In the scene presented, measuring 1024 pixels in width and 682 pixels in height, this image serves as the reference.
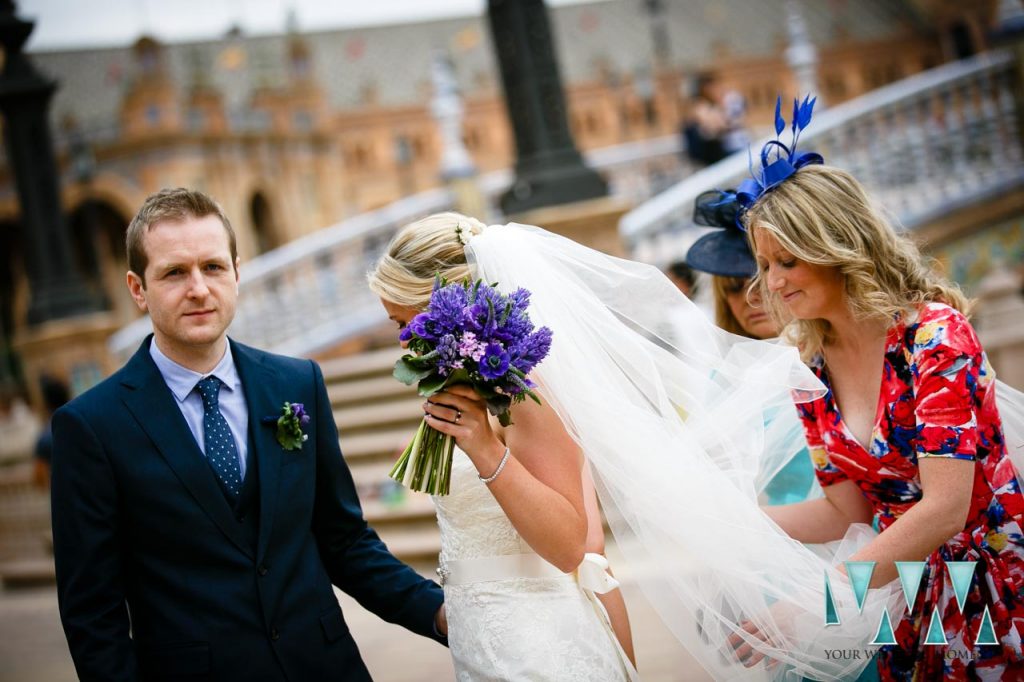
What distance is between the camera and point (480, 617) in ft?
8.40

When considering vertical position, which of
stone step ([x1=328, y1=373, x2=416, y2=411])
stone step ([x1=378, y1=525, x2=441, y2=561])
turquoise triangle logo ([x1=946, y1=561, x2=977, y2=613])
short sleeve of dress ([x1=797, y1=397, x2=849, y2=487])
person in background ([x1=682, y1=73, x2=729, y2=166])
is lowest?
stone step ([x1=378, y1=525, x2=441, y2=561])

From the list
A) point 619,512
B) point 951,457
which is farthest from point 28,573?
point 951,457

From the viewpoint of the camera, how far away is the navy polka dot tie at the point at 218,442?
8.32 ft

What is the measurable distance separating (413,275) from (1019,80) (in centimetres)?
1129

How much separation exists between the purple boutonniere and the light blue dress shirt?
9 cm

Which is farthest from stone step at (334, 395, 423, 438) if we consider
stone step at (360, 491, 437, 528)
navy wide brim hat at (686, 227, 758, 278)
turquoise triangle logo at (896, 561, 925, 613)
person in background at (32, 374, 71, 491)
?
turquoise triangle logo at (896, 561, 925, 613)

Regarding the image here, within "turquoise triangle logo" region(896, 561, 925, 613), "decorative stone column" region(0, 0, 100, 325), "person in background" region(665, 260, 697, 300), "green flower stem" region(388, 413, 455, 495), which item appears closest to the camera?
"turquoise triangle logo" region(896, 561, 925, 613)

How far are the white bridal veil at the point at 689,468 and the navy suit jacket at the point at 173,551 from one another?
0.79 metres

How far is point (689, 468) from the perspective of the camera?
8.66ft

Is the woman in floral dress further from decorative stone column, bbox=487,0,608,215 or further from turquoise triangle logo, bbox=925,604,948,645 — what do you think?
decorative stone column, bbox=487,0,608,215

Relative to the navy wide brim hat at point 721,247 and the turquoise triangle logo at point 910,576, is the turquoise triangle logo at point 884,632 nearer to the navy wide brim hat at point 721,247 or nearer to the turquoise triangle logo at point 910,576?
the turquoise triangle logo at point 910,576

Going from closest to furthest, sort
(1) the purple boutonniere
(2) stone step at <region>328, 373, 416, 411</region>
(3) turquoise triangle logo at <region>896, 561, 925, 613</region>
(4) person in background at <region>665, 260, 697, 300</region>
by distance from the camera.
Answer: (3) turquoise triangle logo at <region>896, 561, 925, 613</region>
(1) the purple boutonniere
(4) person in background at <region>665, 260, 697, 300</region>
(2) stone step at <region>328, 373, 416, 411</region>

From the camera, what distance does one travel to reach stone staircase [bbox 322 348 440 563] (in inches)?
303

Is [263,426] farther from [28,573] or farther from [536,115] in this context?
[28,573]
